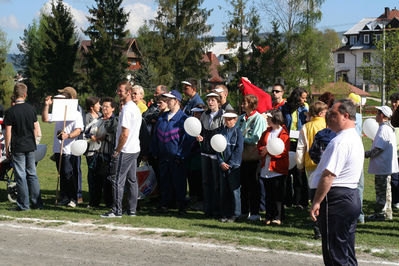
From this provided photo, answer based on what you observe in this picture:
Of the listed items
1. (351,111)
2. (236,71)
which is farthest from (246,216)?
(236,71)

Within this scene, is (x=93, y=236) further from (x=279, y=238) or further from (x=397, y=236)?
(x=397, y=236)

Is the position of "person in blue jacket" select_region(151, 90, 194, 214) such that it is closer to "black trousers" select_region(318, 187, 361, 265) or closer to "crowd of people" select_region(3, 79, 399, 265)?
"crowd of people" select_region(3, 79, 399, 265)

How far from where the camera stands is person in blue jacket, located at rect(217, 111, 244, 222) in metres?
8.57

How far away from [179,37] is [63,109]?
4399 cm

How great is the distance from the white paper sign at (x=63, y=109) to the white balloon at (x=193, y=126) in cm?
241

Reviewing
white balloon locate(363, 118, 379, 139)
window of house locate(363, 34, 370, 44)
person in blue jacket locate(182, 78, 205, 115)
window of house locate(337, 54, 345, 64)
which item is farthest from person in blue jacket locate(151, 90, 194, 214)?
window of house locate(337, 54, 345, 64)

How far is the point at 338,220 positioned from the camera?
469cm

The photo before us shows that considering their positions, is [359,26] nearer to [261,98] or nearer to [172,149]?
[261,98]

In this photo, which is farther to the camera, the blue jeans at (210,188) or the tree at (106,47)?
the tree at (106,47)

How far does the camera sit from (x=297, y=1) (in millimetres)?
52531

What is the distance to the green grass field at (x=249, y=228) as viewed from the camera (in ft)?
22.2

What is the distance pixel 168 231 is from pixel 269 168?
6.41 ft

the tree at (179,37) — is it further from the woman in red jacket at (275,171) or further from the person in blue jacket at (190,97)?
the woman in red jacket at (275,171)

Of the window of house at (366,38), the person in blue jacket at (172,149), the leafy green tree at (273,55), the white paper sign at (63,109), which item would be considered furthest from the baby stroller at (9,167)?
the window of house at (366,38)
